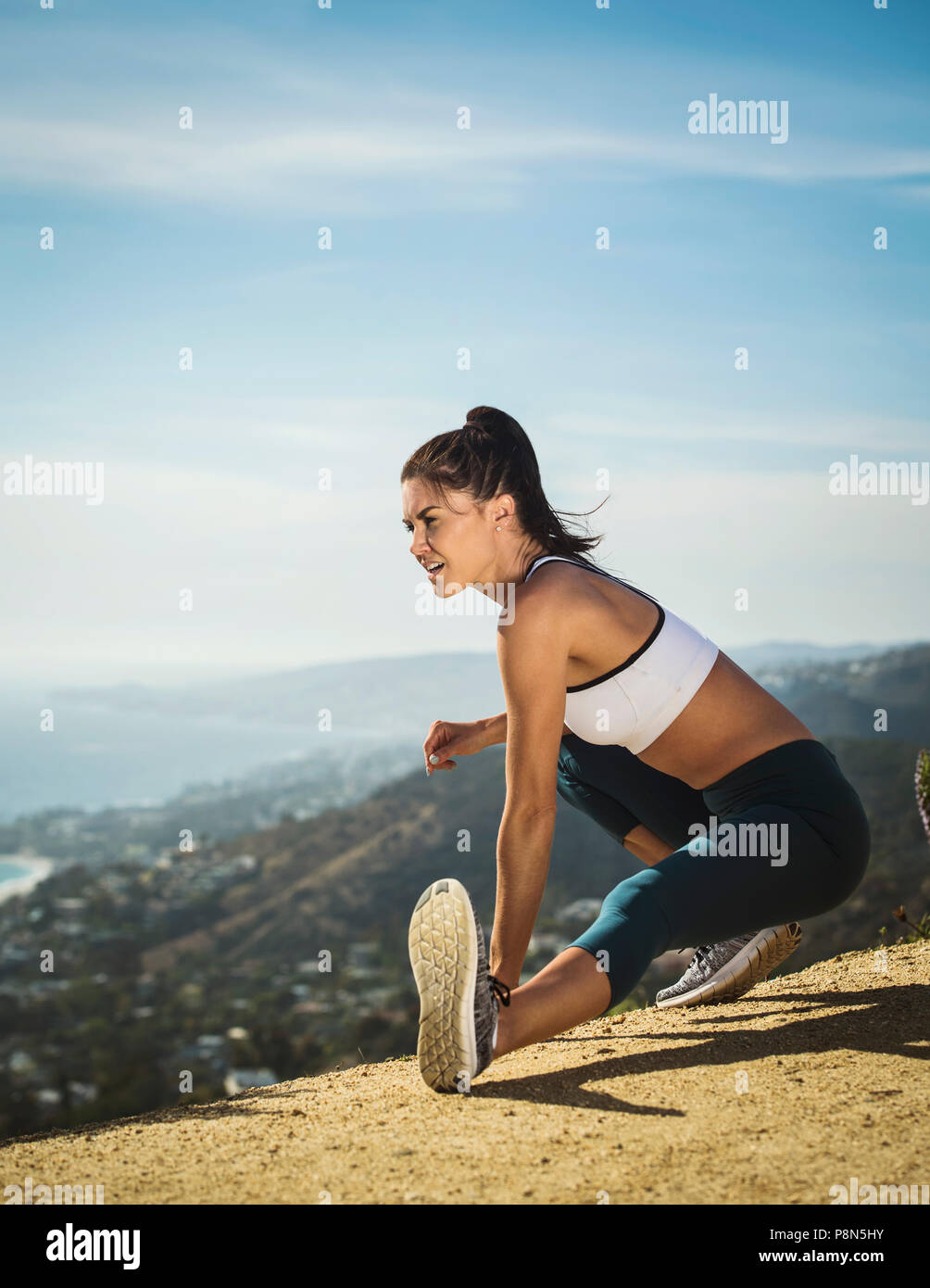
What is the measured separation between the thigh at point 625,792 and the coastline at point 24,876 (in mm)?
62052

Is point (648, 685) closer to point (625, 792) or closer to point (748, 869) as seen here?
point (748, 869)

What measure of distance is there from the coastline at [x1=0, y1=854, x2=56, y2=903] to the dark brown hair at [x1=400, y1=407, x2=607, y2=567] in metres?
62.5

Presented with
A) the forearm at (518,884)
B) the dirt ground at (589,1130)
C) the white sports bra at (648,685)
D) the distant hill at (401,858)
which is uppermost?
the white sports bra at (648,685)

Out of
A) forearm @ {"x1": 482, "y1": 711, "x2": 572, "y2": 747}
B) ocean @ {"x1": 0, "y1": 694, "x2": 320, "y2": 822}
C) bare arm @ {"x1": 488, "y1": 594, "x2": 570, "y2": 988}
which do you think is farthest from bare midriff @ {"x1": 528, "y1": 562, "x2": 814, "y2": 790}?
ocean @ {"x1": 0, "y1": 694, "x2": 320, "y2": 822}

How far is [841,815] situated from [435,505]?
1.28 metres

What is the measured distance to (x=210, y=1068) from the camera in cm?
3200

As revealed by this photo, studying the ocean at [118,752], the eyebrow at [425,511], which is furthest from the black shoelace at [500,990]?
the ocean at [118,752]

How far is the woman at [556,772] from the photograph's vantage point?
216 centimetres

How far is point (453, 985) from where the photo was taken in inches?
81.4

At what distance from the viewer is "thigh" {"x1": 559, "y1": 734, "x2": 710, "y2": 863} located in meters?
2.90

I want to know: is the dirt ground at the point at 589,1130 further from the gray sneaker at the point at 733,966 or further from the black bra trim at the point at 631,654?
the black bra trim at the point at 631,654

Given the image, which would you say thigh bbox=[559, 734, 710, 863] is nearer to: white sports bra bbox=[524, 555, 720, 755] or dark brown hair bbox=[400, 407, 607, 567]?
white sports bra bbox=[524, 555, 720, 755]
